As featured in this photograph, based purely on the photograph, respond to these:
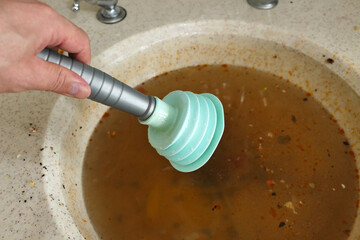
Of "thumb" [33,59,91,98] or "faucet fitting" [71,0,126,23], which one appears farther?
"faucet fitting" [71,0,126,23]

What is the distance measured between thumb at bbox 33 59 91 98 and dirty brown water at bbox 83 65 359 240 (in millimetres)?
320

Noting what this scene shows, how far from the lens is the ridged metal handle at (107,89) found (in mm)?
519

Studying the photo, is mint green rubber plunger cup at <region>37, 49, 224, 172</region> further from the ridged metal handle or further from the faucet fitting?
the faucet fitting

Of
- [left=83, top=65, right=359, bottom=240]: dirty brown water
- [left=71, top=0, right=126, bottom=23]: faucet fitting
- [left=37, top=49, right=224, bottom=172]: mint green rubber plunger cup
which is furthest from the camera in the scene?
[left=71, top=0, right=126, bottom=23]: faucet fitting

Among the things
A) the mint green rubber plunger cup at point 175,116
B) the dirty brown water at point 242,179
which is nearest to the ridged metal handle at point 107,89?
the mint green rubber plunger cup at point 175,116

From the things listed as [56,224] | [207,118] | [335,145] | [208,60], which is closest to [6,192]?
[56,224]

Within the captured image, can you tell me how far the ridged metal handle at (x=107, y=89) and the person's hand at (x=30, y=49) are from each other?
2cm

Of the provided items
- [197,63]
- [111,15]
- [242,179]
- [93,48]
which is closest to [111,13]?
[111,15]

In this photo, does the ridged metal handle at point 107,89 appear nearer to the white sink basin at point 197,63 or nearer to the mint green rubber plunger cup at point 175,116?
the mint green rubber plunger cup at point 175,116

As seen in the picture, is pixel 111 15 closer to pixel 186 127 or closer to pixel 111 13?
pixel 111 13

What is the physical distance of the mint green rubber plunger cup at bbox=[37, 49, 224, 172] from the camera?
1.82 feet

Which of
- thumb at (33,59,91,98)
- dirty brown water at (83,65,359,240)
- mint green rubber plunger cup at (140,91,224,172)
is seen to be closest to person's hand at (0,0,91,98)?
thumb at (33,59,91,98)

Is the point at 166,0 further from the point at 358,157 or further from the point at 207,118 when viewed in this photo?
the point at 358,157

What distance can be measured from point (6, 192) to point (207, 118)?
411 millimetres
